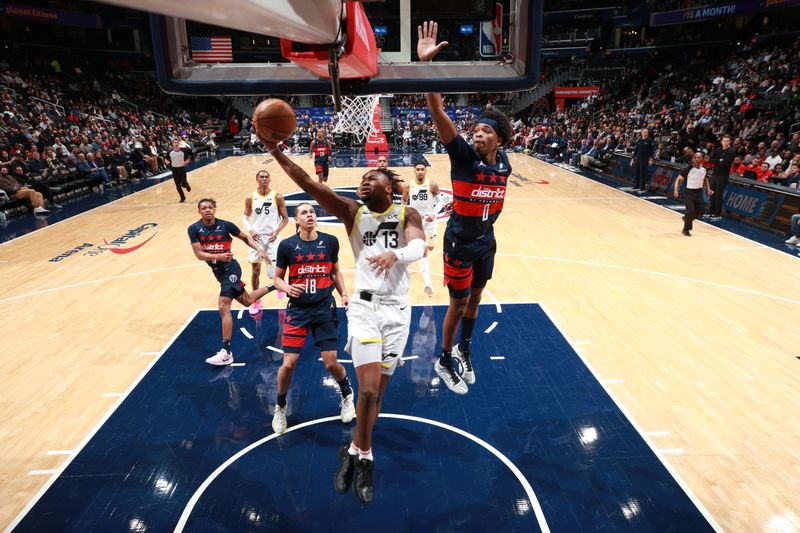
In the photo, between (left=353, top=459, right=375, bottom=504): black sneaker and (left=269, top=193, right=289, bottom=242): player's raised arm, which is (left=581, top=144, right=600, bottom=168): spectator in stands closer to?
(left=269, top=193, right=289, bottom=242): player's raised arm

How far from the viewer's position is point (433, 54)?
3881 mm

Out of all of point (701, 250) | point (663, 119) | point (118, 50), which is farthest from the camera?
point (118, 50)

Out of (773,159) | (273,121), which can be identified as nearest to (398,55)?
(273,121)

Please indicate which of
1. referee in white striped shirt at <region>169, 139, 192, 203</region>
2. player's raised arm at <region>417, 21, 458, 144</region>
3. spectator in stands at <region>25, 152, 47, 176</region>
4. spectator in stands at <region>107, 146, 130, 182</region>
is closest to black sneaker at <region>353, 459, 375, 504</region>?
player's raised arm at <region>417, 21, 458, 144</region>

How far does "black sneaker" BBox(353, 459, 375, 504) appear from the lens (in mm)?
3668

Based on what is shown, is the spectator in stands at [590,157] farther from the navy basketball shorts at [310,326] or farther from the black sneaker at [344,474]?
the black sneaker at [344,474]

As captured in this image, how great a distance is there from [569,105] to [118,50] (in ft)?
104

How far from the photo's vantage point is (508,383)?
19.5 ft

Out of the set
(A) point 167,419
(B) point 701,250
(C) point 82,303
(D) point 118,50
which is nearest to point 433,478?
(A) point 167,419

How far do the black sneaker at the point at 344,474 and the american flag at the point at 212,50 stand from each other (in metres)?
3.02

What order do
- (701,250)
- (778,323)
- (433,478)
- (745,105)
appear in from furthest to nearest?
(745,105) → (701,250) → (778,323) → (433,478)

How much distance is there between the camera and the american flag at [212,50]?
3.73m

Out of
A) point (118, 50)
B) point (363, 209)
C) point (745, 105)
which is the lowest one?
point (363, 209)

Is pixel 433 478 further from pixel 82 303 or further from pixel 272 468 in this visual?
pixel 82 303
